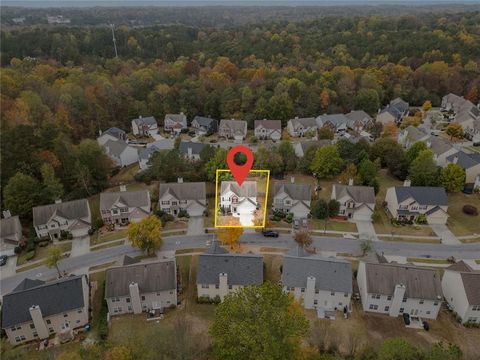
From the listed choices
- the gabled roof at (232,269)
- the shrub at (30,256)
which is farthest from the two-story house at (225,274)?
the shrub at (30,256)

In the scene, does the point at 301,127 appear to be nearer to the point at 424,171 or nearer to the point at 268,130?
the point at 268,130

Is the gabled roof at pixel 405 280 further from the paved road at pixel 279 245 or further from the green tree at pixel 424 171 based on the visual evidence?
the green tree at pixel 424 171

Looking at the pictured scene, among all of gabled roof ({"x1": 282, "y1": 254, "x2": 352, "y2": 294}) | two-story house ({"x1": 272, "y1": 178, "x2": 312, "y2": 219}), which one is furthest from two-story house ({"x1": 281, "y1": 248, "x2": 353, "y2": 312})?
two-story house ({"x1": 272, "y1": 178, "x2": 312, "y2": 219})

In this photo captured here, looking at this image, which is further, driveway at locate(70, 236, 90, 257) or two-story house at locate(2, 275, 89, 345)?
driveway at locate(70, 236, 90, 257)

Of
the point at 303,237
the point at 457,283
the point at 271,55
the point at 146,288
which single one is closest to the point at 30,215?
the point at 146,288

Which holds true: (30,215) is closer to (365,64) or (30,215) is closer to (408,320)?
(408,320)

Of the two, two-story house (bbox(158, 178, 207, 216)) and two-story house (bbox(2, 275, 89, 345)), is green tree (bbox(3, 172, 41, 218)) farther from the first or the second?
two-story house (bbox(2, 275, 89, 345))
